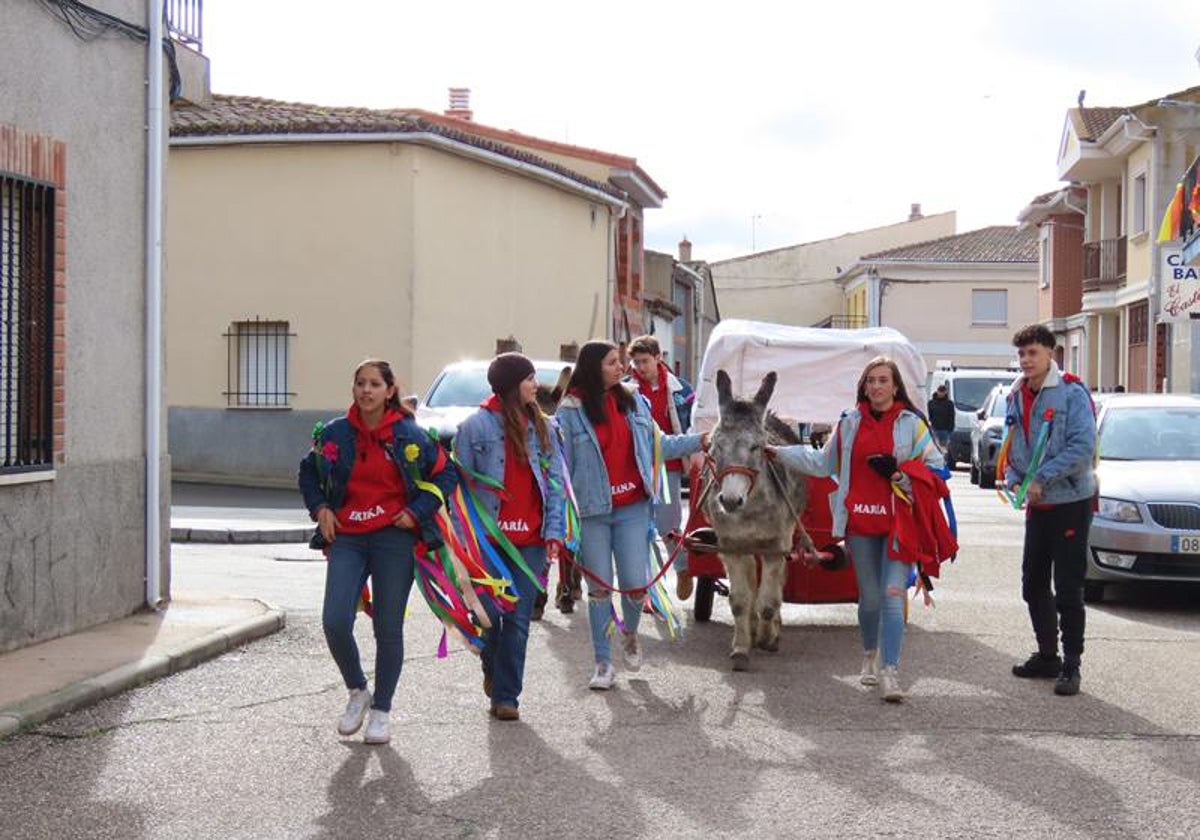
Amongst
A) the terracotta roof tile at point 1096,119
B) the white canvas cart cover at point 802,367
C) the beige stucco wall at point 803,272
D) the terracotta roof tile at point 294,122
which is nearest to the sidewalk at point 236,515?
the terracotta roof tile at point 294,122

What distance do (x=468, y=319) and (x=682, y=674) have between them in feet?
61.1

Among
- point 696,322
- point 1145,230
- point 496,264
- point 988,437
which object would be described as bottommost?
point 988,437

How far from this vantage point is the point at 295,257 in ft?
84.4

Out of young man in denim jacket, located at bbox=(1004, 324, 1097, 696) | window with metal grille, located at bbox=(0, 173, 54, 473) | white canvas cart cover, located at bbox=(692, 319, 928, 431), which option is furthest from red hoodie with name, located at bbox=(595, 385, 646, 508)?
window with metal grille, located at bbox=(0, 173, 54, 473)

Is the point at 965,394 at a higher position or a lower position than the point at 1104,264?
lower

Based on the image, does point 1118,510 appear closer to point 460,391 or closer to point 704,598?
point 704,598

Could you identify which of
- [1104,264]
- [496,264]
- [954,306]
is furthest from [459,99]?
[954,306]

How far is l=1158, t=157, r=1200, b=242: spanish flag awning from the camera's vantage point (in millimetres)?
24219

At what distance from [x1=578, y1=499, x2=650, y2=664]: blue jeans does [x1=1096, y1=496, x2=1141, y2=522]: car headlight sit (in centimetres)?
490

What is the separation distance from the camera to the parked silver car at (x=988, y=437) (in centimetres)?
2670

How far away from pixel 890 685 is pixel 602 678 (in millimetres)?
1507

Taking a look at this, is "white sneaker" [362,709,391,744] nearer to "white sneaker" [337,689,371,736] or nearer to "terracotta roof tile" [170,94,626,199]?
"white sneaker" [337,689,371,736]

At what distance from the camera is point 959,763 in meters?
6.95

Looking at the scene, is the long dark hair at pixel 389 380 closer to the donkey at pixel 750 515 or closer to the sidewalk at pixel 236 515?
the donkey at pixel 750 515
